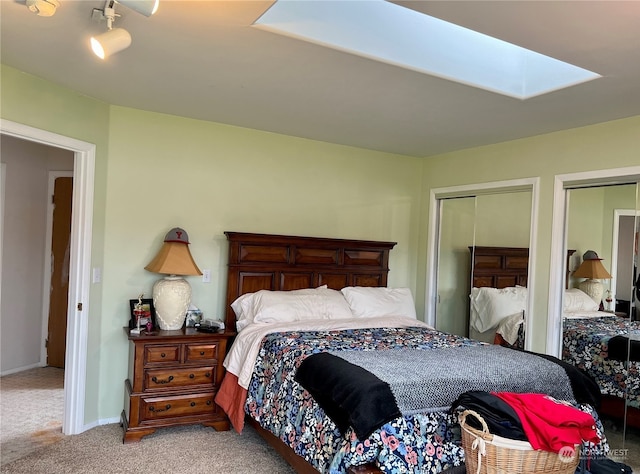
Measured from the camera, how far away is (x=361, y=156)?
4703 mm

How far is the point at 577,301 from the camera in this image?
3666 millimetres

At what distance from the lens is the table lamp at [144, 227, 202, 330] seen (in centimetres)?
347

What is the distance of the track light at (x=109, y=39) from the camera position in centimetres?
195

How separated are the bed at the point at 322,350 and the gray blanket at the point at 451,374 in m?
0.01

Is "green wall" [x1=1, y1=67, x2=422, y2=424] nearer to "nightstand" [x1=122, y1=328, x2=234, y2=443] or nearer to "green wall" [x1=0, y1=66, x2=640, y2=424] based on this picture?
"green wall" [x1=0, y1=66, x2=640, y2=424]

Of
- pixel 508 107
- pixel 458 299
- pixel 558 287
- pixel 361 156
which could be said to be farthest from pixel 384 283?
pixel 508 107

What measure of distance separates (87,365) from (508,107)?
3.45 metres

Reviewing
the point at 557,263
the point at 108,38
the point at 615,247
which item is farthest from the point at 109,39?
the point at 615,247

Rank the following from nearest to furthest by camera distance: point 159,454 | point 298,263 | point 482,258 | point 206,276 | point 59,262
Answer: point 159,454, point 206,276, point 298,263, point 482,258, point 59,262

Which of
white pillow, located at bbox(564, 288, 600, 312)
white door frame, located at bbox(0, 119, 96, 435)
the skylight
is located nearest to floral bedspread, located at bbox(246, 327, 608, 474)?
white pillow, located at bbox(564, 288, 600, 312)

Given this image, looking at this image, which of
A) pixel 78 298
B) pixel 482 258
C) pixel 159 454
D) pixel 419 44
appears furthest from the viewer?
pixel 482 258

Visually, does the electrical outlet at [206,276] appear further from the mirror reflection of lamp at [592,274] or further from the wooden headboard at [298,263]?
the mirror reflection of lamp at [592,274]

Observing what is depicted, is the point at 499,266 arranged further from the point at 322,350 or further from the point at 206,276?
the point at 206,276

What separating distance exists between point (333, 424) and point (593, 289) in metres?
2.44
